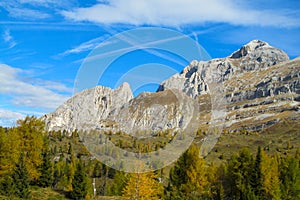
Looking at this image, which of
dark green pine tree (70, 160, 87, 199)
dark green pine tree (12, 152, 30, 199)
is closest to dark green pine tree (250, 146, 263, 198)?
dark green pine tree (70, 160, 87, 199)

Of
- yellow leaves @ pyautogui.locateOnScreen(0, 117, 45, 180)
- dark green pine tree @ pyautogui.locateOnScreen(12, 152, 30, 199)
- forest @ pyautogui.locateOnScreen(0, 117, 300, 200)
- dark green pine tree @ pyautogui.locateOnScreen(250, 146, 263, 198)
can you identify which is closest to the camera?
dark green pine tree @ pyautogui.locateOnScreen(12, 152, 30, 199)

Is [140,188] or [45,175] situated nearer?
[140,188]

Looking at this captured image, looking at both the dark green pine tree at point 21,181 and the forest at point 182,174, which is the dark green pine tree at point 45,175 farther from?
the dark green pine tree at point 21,181

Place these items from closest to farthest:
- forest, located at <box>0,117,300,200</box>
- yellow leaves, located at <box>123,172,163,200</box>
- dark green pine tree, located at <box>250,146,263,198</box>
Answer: yellow leaves, located at <box>123,172,163,200</box>, forest, located at <box>0,117,300,200</box>, dark green pine tree, located at <box>250,146,263,198</box>

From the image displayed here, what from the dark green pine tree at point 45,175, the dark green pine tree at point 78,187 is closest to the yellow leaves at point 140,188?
the dark green pine tree at point 78,187

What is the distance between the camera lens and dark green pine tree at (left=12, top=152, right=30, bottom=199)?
36844 millimetres

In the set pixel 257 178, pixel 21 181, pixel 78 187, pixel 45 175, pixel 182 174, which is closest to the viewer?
pixel 21 181

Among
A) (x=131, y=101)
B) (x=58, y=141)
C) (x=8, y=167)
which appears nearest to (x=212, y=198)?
(x=8, y=167)

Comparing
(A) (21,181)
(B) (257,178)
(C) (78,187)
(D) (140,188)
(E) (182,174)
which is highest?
(E) (182,174)

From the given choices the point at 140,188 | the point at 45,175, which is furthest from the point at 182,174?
the point at 45,175

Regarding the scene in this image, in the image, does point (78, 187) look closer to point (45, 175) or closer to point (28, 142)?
point (45, 175)

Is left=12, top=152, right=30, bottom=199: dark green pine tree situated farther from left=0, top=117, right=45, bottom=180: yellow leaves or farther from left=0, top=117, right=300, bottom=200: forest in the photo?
left=0, top=117, right=45, bottom=180: yellow leaves

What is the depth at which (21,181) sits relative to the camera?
3838 cm

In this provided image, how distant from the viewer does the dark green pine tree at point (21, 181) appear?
36844 mm
